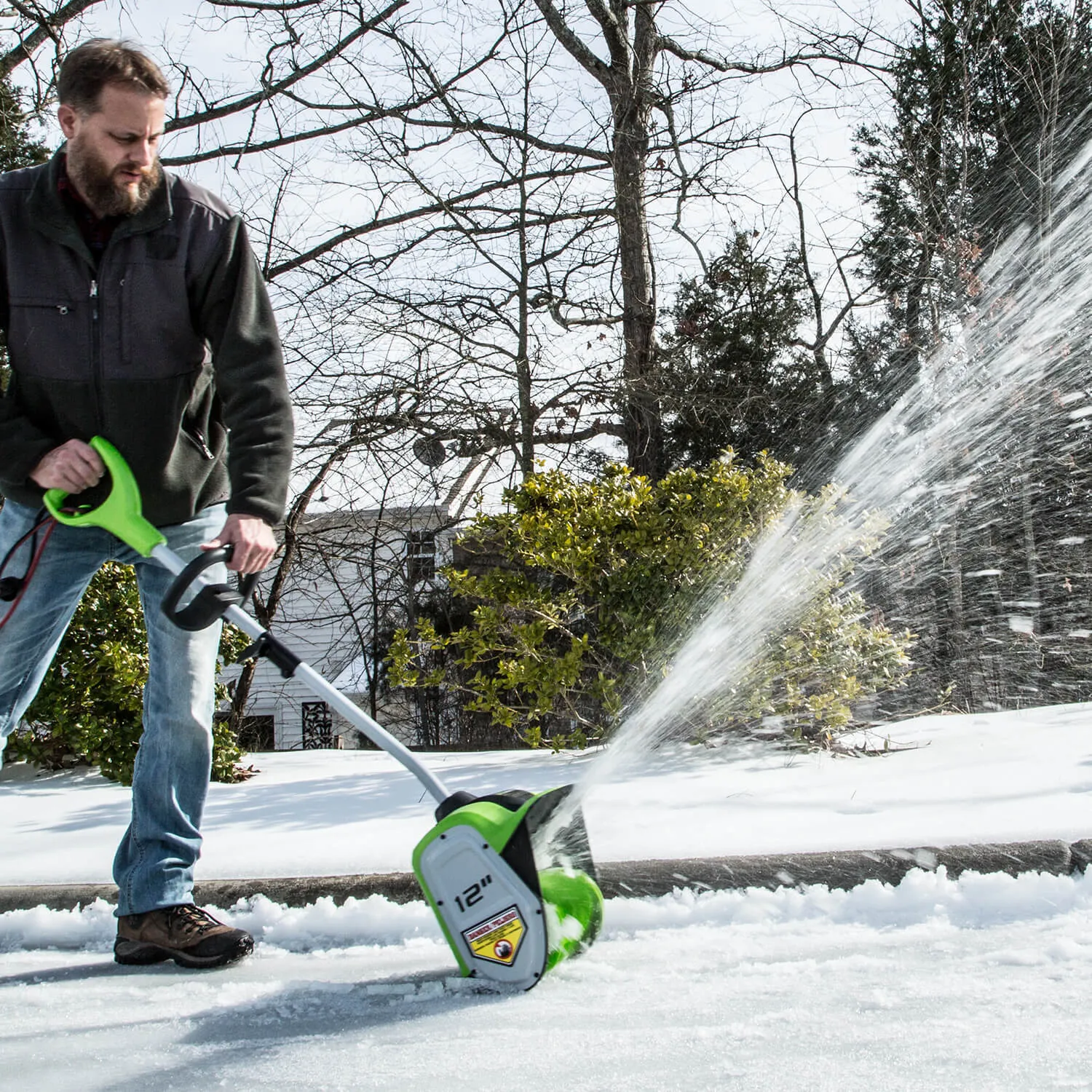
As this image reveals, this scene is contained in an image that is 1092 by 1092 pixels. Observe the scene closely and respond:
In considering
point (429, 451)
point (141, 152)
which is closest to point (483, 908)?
point (141, 152)

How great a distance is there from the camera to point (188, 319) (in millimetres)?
2344

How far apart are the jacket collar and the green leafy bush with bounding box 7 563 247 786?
7.91ft

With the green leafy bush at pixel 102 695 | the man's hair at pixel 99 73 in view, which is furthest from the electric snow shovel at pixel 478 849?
the green leafy bush at pixel 102 695

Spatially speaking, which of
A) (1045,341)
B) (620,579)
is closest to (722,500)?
(620,579)

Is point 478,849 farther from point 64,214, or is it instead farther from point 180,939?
point 64,214

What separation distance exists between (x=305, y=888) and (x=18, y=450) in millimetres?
1277

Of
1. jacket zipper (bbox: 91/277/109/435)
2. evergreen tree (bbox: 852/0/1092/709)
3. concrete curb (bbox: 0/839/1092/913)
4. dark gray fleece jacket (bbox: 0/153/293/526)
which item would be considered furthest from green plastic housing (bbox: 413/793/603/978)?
evergreen tree (bbox: 852/0/1092/709)

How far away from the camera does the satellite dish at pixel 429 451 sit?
784 centimetres

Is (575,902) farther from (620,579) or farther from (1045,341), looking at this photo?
(1045,341)

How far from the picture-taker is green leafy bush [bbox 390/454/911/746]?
4.61 metres

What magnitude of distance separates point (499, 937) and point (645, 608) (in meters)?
2.85

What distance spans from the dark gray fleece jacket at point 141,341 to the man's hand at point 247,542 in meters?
0.03

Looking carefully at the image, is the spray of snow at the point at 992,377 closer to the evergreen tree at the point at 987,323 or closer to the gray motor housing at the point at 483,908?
the evergreen tree at the point at 987,323

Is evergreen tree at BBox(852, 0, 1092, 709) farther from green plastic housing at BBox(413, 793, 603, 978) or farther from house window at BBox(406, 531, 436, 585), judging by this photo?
green plastic housing at BBox(413, 793, 603, 978)
